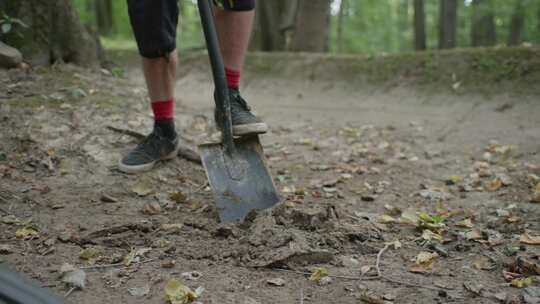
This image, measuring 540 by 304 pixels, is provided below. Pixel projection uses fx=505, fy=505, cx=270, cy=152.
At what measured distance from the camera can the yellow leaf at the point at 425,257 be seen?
6.16ft

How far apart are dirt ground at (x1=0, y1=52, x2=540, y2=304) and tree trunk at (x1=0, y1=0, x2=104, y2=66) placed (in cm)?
20

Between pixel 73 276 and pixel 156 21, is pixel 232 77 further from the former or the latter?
pixel 73 276

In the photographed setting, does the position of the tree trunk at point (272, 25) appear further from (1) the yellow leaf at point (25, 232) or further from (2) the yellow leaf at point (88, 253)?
A: (2) the yellow leaf at point (88, 253)

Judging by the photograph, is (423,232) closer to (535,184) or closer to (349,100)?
(535,184)

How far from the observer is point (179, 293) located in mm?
1565

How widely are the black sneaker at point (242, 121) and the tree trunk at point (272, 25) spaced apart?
547 centimetres

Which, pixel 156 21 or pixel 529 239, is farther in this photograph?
pixel 156 21

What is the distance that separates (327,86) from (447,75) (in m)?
1.33

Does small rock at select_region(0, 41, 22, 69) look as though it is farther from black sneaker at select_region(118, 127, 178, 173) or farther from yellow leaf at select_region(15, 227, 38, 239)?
yellow leaf at select_region(15, 227, 38, 239)

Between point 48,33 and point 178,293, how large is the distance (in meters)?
3.37

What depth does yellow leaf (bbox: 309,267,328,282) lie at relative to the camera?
5.67 feet

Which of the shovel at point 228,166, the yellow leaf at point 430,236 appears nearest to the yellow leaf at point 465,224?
the yellow leaf at point 430,236

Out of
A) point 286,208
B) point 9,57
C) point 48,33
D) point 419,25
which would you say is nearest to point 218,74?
point 286,208

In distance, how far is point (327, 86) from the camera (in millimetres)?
5836
